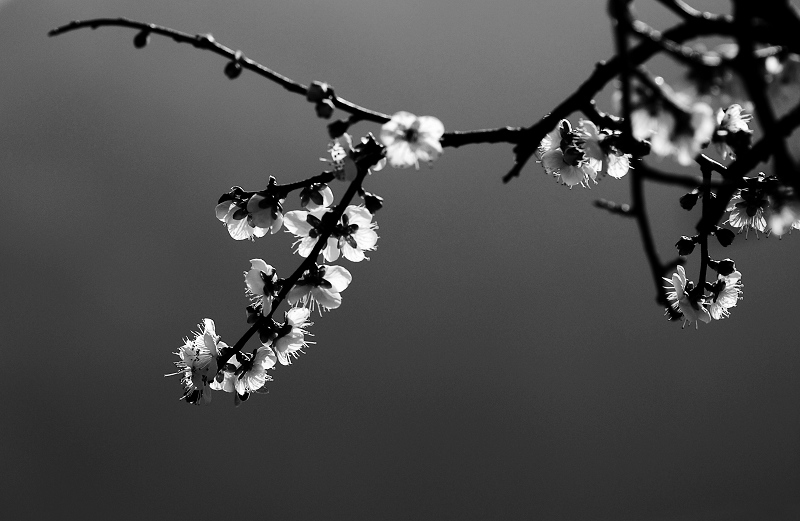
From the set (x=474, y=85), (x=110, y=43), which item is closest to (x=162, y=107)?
(x=110, y=43)

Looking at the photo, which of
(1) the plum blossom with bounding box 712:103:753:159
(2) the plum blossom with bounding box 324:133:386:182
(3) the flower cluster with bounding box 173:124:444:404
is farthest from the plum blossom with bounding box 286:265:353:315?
(1) the plum blossom with bounding box 712:103:753:159

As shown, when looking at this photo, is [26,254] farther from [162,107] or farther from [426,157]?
[426,157]

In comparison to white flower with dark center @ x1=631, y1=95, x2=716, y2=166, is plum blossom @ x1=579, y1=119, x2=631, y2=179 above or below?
above

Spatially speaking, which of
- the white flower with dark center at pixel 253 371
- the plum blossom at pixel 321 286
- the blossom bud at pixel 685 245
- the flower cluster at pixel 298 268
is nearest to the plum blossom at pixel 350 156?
the flower cluster at pixel 298 268

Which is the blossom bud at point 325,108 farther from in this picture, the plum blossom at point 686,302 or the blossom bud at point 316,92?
the plum blossom at point 686,302

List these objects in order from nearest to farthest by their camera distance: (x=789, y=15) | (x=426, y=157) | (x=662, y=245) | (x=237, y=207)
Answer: (x=789, y=15)
(x=426, y=157)
(x=237, y=207)
(x=662, y=245)

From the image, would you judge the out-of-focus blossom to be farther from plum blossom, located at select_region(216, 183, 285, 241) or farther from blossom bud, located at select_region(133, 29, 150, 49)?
blossom bud, located at select_region(133, 29, 150, 49)
